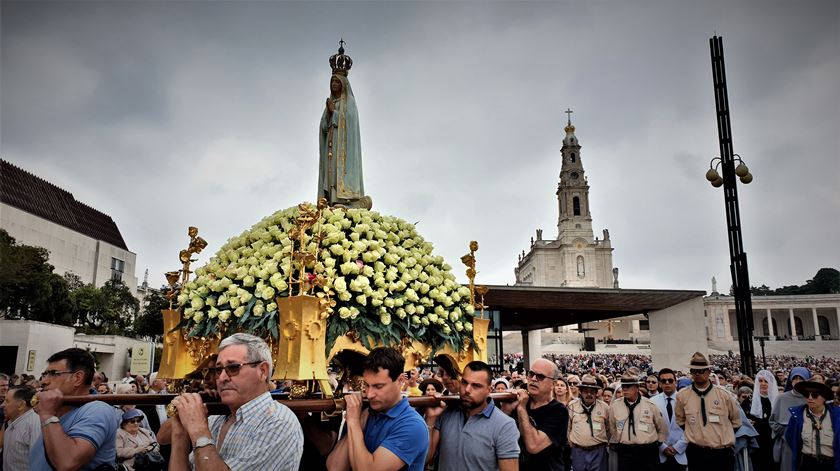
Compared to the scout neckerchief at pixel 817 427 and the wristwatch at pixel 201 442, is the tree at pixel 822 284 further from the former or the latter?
the wristwatch at pixel 201 442

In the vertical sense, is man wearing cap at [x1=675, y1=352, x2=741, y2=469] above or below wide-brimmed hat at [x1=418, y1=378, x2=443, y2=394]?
below

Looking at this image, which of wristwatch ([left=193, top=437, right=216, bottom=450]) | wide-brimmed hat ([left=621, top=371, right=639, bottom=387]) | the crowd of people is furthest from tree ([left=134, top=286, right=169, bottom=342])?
wristwatch ([left=193, top=437, right=216, bottom=450])

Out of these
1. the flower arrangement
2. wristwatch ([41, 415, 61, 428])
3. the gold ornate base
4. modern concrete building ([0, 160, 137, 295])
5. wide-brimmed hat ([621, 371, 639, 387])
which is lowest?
wide-brimmed hat ([621, 371, 639, 387])

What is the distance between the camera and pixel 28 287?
34.3m

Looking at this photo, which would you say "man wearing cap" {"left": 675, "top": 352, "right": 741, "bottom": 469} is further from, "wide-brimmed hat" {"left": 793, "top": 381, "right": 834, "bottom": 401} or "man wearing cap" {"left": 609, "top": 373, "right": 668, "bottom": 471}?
"wide-brimmed hat" {"left": 793, "top": 381, "right": 834, "bottom": 401}

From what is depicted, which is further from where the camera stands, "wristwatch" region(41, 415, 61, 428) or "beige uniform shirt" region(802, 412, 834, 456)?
"beige uniform shirt" region(802, 412, 834, 456)

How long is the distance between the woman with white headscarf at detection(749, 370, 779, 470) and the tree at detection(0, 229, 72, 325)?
33.6 meters

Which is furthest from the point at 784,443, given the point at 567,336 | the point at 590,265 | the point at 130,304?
the point at 590,265

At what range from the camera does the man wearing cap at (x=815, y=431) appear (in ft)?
25.6

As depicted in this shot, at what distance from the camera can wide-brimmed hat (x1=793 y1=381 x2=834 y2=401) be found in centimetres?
799

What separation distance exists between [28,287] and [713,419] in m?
38.4

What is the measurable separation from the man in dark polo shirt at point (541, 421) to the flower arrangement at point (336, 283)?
0.86 meters

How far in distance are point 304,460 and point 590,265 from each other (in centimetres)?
9547

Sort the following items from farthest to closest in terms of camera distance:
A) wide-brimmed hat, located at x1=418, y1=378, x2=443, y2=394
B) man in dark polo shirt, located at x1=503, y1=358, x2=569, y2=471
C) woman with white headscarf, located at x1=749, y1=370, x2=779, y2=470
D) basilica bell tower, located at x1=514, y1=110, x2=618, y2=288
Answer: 1. basilica bell tower, located at x1=514, y1=110, x2=618, y2=288
2. woman with white headscarf, located at x1=749, y1=370, x2=779, y2=470
3. wide-brimmed hat, located at x1=418, y1=378, x2=443, y2=394
4. man in dark polo shirt, located at x1=503, y1=358, x2=569, y2=471
